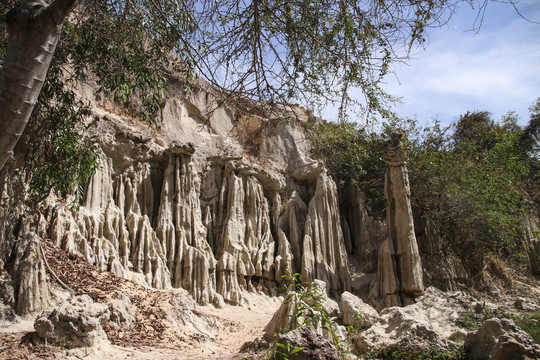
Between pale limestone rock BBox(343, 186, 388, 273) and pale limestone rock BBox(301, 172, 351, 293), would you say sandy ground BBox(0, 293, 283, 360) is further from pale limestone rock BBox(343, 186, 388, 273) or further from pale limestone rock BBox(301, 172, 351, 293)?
pale limestone rock BBox(343, 186, 388, 273)

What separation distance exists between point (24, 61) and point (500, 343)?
6.77 meters

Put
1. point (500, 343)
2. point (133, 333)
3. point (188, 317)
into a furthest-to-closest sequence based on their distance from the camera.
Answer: point (188, 317), point (133, 333), point (500, 343)

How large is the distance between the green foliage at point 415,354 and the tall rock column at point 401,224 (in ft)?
29.4

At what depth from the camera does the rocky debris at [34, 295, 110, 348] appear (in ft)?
24.5

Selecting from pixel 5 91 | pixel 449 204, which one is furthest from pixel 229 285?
pixel 5 91

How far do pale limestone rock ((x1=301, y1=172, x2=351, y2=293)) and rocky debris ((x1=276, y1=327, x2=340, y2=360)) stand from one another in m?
12.5

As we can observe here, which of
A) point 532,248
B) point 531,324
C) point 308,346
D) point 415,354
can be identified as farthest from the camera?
point 532,248

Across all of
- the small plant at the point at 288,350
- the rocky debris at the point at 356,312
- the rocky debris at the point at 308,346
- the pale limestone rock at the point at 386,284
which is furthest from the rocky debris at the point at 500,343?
the pale limestone rock at the point at 386,284

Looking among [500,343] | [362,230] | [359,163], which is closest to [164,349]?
[500,343]

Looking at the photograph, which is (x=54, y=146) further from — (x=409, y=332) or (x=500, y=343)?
(x=500, y=343)

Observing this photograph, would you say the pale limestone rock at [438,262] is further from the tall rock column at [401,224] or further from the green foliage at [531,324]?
the green foliage at [531,324]

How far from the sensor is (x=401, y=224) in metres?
17.7

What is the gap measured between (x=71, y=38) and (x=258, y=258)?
11616 millimetres

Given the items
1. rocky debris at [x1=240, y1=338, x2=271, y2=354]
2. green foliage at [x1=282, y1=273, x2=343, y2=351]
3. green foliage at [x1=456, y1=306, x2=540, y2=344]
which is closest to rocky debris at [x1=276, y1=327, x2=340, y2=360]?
green foliage at [x1=282, y1=273, x2=343, y2=351]
